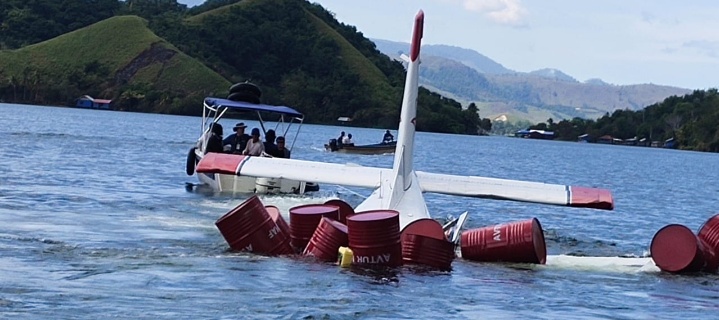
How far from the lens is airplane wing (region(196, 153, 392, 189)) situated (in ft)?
63.1

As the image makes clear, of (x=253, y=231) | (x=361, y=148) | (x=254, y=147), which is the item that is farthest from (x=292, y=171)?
(x=361, y=148)

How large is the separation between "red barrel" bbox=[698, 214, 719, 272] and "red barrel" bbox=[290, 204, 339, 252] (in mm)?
5810

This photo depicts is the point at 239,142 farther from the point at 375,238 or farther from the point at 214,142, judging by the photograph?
the point at 375,238

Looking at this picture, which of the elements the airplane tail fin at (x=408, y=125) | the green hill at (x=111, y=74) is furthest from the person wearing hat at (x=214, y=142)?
the green hill at (x=111, y=74)

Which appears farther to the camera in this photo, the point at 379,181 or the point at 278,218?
the point at 379,181

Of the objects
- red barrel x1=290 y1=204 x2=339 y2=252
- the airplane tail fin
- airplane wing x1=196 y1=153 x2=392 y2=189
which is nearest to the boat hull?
airplane wing x1=196 y1=153 x2=392 y2=189

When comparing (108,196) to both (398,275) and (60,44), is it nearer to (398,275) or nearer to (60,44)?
(398,275)

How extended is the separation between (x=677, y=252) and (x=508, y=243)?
8.93 feet

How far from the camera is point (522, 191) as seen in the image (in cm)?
1922

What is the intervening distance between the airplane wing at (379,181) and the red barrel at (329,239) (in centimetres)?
301

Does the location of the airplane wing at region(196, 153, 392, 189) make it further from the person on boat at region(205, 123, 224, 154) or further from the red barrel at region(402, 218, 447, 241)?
the person on boat at region(205, 123, 224, 154)

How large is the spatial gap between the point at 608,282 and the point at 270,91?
162 m

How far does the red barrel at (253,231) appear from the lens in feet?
53.9

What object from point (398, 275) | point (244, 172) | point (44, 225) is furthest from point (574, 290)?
point (44, 225)
